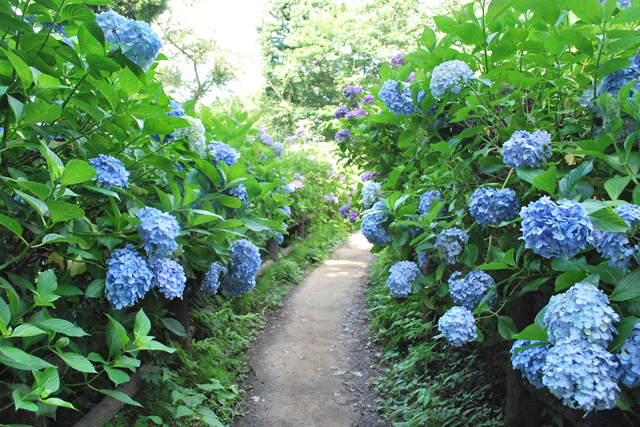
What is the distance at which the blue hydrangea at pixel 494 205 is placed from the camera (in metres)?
1.58

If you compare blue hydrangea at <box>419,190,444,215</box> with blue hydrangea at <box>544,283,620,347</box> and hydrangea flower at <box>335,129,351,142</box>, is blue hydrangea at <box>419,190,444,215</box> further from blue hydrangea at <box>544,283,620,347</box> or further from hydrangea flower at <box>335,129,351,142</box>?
hydrangea flower at <box>335,129,351,142</box>

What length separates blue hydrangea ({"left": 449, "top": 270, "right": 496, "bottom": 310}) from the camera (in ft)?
5.61

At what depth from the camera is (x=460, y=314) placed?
1.61 meters

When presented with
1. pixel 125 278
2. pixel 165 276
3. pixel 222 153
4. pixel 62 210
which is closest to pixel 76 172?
pixel 62 210

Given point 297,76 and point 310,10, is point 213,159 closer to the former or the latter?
point 297,76

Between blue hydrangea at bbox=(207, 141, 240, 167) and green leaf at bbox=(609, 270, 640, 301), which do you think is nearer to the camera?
green leaf at bbox=(609, 270, 640, 301)

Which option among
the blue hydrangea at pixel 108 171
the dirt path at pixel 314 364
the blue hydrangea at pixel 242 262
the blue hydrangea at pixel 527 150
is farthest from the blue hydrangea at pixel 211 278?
the blue hydrangea at pixel 527 150

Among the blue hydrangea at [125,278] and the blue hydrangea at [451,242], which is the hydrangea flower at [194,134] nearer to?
the blue hydrangea at [125,278]

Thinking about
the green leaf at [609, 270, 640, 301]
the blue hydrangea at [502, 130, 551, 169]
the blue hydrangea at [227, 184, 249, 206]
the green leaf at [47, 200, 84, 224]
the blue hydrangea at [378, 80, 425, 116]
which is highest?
the blue hydrangea at [378, 80, 425, 116]

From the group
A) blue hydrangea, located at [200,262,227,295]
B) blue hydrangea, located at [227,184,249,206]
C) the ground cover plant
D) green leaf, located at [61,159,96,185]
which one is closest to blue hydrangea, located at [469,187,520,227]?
the ground cover plant

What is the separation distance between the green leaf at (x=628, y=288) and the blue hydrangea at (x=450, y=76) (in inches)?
39.8

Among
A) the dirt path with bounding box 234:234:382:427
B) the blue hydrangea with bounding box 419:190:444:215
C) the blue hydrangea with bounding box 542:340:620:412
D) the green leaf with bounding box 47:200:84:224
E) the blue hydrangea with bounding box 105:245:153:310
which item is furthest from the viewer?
the dirt path with bounding box 234:234:382:427

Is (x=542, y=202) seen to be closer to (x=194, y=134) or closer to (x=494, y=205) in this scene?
(x=494, y=205)

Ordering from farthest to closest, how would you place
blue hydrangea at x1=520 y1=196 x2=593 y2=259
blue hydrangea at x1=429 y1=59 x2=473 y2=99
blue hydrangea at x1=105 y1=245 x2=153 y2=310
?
1. blue hydrangea at x1=429 y1=59 x2=473 y2=99
2. blue hydrangea at x1=105 y1=245 x2=153 y2=310
3. blue hydrangea at x1=520 y1=196 x2=593 y2=259
